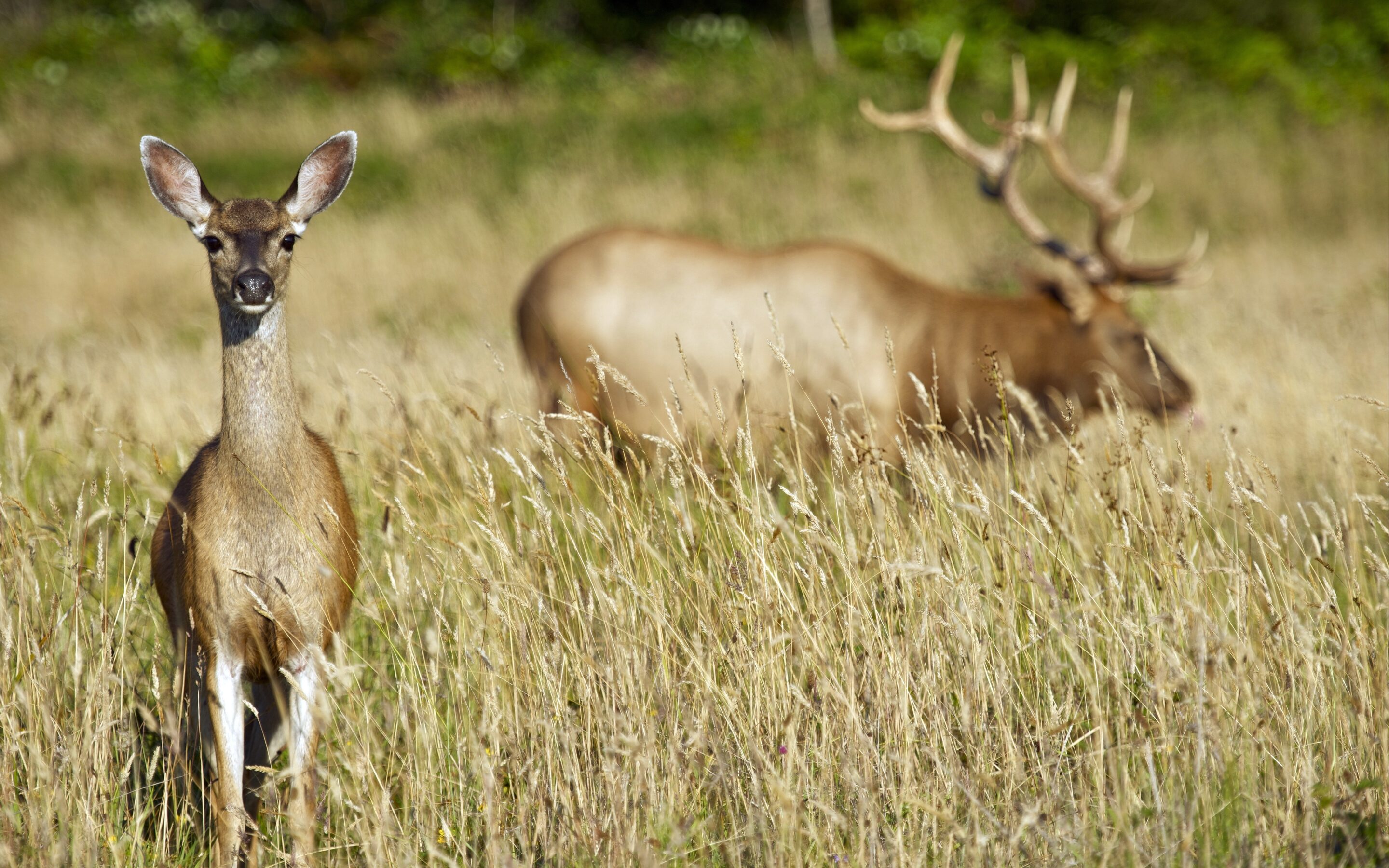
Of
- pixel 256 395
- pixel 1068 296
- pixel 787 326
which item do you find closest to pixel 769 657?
pixel 256 395

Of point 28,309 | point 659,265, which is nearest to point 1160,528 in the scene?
point 659,265

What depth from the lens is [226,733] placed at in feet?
8.93

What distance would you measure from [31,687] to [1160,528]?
2541 millimetres

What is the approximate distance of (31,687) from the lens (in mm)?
2664

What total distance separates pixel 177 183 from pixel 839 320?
384 cm

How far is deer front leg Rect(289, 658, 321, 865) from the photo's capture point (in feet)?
7.52

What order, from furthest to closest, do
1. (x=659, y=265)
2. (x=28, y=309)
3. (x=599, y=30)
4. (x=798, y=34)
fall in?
(x=599, y=30)
(x=798, y=34)
(x=28, y=309)
(x=659, y=265)

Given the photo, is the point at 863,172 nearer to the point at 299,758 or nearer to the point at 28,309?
the point at 28,309

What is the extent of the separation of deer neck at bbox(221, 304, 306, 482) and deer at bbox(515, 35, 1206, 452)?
2.82 meters

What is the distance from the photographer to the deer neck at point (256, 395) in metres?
2.88

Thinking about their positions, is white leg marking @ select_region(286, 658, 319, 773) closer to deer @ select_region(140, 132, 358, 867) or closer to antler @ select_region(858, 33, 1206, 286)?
deer @ select_region(140, 132, 358, 867)

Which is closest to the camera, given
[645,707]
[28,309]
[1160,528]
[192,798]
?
[645,707]

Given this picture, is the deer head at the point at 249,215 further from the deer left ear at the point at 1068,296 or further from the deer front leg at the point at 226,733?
the deer left ear at the point at 1068,296

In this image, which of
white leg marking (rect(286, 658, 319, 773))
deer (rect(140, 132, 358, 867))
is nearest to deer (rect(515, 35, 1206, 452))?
deer (rect(140, 132, 358, 867))
